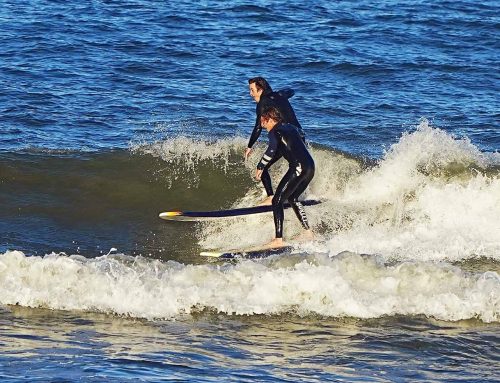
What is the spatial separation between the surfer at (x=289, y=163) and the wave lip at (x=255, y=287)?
140 cm

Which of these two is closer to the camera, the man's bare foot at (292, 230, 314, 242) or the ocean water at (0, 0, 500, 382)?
the ocean water at (0, 0, 500, 382)

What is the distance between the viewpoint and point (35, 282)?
37.4ft

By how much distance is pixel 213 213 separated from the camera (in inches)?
560

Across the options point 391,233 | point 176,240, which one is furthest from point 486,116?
point 176,240

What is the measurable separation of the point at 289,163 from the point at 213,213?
154 centimetres

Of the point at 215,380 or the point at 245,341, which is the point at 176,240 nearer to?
the point at 245,341

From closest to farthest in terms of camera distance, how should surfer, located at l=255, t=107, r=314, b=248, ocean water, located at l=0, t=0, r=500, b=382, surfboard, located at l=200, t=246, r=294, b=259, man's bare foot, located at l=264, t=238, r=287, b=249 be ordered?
ocean water, located at l=0, t=0, r=500, b=382, surfboard, located at l=200, t=246, r=294, b=259, surfer, located at l=255, t=107, r=314, b=248, man's bare foot, located at l=264, t=238, r=287, b=249

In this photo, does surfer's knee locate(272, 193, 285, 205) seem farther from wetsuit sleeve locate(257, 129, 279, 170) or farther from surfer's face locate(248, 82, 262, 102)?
surfer's face locate(248, 82, 262, 102)

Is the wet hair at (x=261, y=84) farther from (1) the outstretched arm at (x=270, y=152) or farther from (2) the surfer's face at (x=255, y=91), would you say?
(1) the outstretched arm at (x=270, y=152)

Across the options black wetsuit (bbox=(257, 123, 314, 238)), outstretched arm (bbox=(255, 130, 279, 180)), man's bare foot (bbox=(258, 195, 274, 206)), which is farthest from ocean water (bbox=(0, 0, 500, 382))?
outstretched arm (bbox=(255, 130, 279, 180))

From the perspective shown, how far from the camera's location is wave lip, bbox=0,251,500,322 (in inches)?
432

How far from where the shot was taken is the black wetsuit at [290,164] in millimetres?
13047

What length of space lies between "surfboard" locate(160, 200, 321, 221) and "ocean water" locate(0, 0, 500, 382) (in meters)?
0.18

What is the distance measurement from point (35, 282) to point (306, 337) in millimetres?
3186
